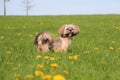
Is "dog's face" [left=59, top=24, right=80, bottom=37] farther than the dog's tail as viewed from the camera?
No

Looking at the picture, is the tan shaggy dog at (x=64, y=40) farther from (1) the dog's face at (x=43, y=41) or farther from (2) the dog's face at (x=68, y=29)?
(1) the dog's face at (x=43, y=41)

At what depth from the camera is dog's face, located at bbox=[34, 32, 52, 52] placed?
9234 mm

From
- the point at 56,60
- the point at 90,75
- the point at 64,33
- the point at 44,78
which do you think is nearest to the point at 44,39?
the point at 64,33

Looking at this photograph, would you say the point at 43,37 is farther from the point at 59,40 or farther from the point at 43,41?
the point at 59,40

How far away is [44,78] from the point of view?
14.5 feet

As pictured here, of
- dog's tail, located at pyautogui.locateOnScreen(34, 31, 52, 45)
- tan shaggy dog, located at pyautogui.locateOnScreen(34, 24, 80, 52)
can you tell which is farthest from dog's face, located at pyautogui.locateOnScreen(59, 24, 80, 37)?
dog's tail, located at pyautogui.locateOnScreen(34, 31, 52, 45)

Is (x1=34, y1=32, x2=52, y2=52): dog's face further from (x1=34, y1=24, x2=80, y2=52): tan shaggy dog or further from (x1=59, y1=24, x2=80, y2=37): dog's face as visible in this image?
(x1=59, y1=24, x2=80, y2=37): dog's face

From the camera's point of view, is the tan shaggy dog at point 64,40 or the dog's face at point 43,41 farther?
the dog's face at point 43,41

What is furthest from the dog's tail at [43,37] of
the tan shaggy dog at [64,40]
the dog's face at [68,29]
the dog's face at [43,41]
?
the dog's face at [68,29]

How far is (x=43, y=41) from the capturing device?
938 centimetres

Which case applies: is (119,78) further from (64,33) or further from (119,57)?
(64,33)

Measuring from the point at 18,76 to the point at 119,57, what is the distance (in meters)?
4.02

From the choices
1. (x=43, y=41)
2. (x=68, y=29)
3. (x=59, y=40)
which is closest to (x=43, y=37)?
(x=43, y=41)

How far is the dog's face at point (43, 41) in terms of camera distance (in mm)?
9234
